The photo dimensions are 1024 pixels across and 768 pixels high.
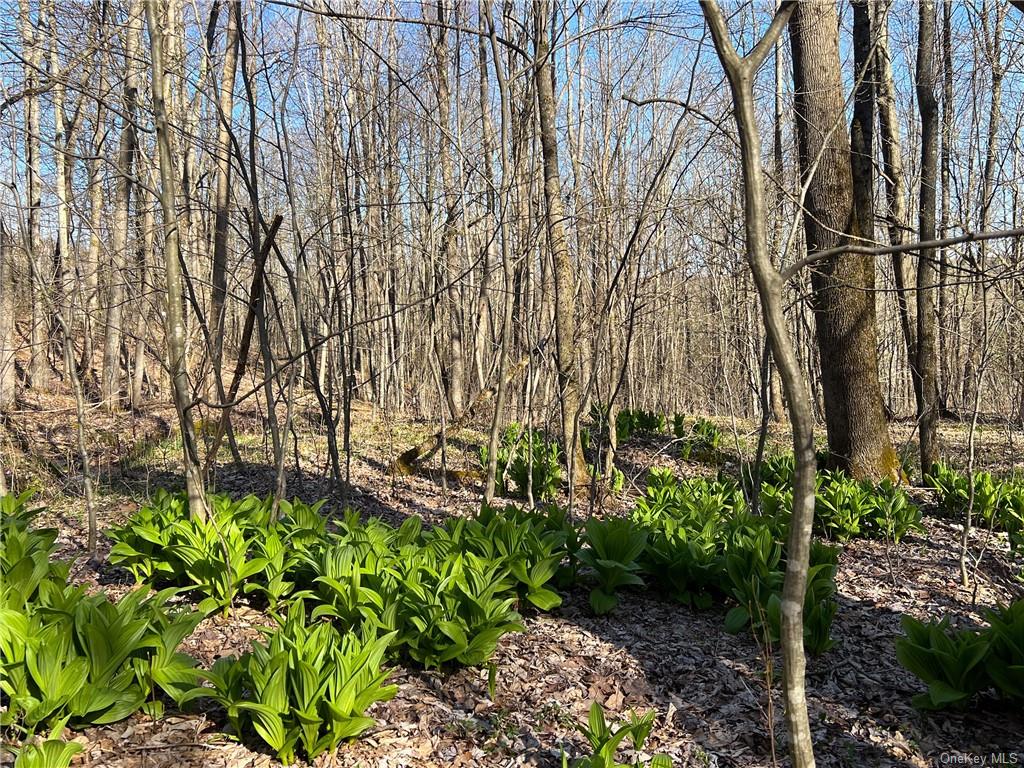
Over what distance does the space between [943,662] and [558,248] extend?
4.25 meters

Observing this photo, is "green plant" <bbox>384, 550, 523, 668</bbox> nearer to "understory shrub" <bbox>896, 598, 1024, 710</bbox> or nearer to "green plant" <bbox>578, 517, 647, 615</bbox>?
"green plant" <bbox>578, 517, 647, 615</bbox>

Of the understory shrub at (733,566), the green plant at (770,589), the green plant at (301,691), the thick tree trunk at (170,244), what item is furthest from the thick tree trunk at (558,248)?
the green plant at (301,691)

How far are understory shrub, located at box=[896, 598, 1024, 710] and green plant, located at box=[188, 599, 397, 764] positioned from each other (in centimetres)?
212

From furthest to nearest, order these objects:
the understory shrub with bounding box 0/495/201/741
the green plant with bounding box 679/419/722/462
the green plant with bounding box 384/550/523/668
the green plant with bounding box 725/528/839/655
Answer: the green plant with bounding box 679/419/722/462
the green plant with bounding box 725/528/839/655
the green plant with bounding box 384/550/523/668
the understory shrub with bounding box 0/495/201/741

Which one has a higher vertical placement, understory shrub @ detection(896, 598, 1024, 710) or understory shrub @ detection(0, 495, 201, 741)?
understory shrub @ detection(0, 495, 201, 741)

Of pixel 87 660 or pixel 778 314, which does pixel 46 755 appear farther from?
pixel 778 314

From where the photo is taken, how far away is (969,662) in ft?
8.47

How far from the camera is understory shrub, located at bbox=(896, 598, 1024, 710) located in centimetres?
256

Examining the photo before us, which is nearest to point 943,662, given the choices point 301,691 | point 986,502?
point 301,691

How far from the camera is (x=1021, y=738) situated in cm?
250

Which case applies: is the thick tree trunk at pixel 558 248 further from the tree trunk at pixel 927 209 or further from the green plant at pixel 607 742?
the tree trunk at pixel 927 209

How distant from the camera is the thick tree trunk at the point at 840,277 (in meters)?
6.28

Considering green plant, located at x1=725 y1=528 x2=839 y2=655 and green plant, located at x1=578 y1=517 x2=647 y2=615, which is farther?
green plant, located at x1=578 y1=517 x2=647 y2=615

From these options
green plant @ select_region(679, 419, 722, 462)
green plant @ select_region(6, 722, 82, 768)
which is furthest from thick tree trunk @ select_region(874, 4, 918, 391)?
green plant @ select_region(6, 722, 82, 768)
